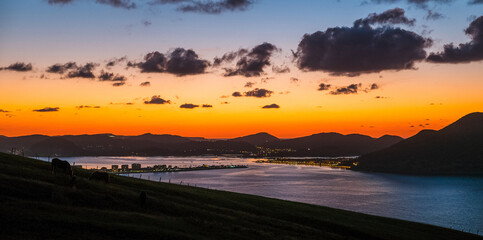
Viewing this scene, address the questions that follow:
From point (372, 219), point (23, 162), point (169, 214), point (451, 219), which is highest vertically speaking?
point (23, 162)

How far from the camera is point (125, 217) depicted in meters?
30.8

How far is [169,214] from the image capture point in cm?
3712

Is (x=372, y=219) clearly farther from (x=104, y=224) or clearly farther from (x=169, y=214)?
(x=104, y=224)

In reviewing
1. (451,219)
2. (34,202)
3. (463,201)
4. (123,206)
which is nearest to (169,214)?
(123,206)

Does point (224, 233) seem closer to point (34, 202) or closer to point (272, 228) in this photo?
point (272, 228)

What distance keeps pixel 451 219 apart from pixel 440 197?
74.5 m

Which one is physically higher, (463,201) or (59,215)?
(59,215)

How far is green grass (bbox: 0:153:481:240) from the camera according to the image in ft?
84.8

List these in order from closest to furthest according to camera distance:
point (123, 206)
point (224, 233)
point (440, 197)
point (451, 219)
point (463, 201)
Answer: point (224, 233)
point (123, 206)
point (451, 219)
point (463, 201)
point (440, 197)

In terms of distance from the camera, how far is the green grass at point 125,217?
84.8ft

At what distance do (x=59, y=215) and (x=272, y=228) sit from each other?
66.6 ft

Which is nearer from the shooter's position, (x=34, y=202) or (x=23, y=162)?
(x=34, y=202)

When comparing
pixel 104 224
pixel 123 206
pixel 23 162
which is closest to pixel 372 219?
pixel 123 206

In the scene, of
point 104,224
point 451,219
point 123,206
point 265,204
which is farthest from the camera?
point 451,219
